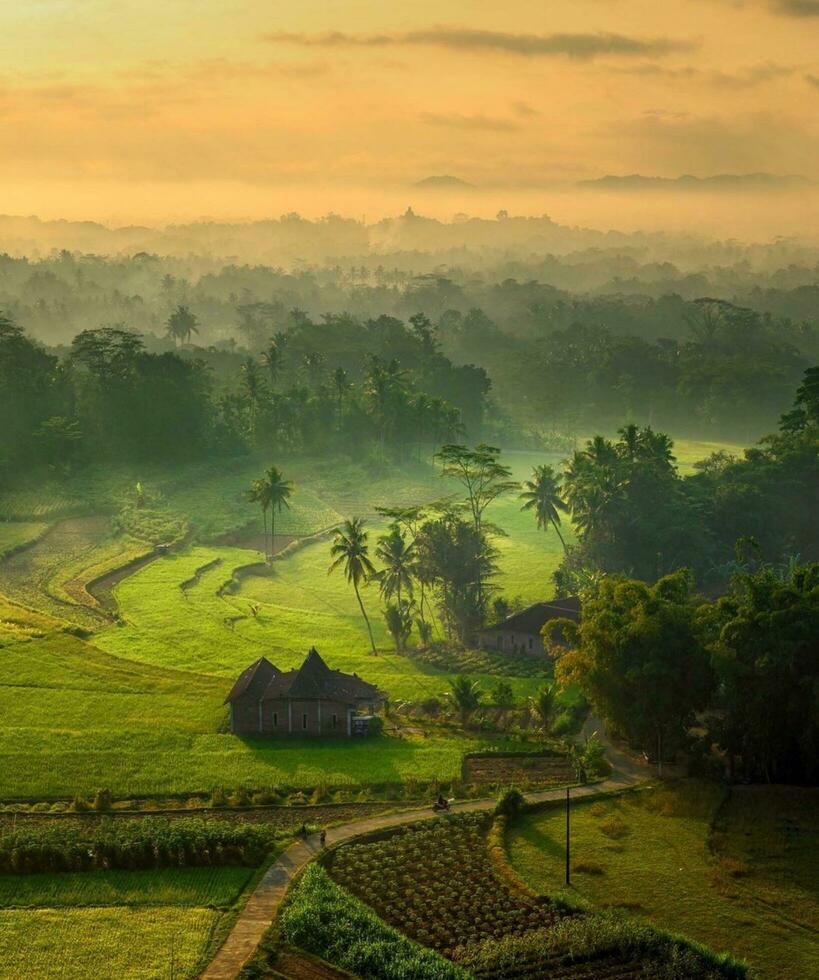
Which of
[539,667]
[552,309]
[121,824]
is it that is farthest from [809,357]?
[121,824]

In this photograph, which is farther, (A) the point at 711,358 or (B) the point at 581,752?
(A) the point at 711,358

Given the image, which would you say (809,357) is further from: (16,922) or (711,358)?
(16,922)

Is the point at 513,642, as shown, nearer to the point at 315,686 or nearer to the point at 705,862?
the point at 315,686

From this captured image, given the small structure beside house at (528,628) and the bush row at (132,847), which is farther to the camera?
the small structure beside house at (528,628)

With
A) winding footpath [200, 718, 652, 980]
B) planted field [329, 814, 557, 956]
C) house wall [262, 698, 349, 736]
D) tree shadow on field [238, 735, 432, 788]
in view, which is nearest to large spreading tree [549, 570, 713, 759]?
winding footpath [200, 718, 652, 980]

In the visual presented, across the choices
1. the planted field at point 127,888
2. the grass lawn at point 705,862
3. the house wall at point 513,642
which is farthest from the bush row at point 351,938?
the house wall at point 513,642

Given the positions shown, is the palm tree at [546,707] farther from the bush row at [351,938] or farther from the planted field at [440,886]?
the bush row at [351,938]
